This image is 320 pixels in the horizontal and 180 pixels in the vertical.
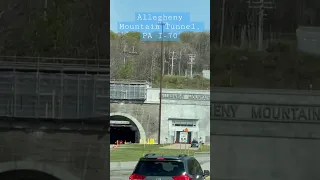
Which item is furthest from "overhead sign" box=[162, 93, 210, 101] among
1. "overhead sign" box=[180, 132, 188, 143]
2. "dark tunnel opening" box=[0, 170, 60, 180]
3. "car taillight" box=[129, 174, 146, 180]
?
"dark tunnel opening" box=[0, 170, 60, 180]

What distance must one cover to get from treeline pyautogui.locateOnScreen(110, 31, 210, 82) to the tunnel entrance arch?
2.31 feet

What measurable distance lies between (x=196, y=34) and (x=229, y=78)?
1.02 meters

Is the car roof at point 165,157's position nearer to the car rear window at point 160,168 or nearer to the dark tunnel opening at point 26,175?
the car rear window at point 160,168

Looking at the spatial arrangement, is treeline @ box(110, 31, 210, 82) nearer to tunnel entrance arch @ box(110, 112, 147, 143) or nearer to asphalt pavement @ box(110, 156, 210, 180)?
tunnel entrance arch @ box(110, 112, 147, 143)

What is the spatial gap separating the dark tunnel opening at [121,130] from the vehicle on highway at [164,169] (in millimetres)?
626

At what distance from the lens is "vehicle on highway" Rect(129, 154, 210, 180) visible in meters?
7.76

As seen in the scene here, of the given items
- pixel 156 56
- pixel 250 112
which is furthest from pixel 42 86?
pixel 250 112

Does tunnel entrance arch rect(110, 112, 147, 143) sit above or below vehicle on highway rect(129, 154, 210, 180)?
above

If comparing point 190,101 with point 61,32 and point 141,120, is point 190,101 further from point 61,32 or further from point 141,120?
point 61,32

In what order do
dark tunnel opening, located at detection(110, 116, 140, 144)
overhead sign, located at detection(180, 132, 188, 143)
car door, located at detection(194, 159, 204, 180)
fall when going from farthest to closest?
overhead sign, located at detection(180, 132, 188, 143) → dark tunnel opening, located at detection(110, 116, 140, 144) → car door, located at detection(194, 159, 204, 180)

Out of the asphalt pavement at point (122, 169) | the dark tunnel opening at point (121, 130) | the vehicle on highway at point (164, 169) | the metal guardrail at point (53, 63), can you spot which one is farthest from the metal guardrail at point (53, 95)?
the vehicle on highway at point (164, 169)

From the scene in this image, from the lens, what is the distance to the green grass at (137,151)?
27.7ft

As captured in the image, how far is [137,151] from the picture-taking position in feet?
28.7

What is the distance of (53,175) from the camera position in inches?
329
